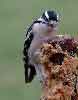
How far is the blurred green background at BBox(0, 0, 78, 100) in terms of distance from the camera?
1464 centimetres

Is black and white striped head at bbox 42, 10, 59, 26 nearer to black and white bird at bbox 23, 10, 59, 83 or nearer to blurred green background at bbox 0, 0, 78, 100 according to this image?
black and white bird at bbox 23, 10, 59, 83

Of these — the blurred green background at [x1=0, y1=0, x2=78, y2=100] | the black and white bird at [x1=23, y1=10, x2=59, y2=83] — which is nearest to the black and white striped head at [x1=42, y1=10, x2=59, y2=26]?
the black and white bird at [x1=23, y1=10, x2=59, y2=83]

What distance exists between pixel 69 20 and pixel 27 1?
10.8 feet

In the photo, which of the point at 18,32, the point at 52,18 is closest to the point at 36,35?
the point at 52,18

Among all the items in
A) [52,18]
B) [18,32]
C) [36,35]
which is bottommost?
[18,32]

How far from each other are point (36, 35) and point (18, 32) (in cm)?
936

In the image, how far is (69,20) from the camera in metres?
20.7

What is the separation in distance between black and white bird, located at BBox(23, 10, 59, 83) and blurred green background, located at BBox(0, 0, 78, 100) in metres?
1.55

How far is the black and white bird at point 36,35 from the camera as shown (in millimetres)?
9453

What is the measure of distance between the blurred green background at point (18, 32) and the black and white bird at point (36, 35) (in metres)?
1.55

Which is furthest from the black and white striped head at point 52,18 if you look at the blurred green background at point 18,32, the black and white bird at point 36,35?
the blurred green background at point 18,32

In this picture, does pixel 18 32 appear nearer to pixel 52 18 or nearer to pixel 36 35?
pixel 36 35

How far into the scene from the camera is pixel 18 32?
1941 cm

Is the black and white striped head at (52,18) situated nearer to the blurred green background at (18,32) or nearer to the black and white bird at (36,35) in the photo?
the black and white bird at (36,35)
